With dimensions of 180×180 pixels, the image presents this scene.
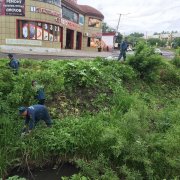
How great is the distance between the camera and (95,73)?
12.3 meters

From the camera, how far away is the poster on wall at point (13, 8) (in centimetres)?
2806

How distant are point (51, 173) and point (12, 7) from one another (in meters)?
23.9

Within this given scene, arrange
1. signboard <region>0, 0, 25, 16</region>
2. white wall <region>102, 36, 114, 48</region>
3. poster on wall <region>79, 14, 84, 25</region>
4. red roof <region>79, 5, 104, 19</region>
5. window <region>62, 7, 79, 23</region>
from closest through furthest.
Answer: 1. signboard <region>0, 0, 25, 16</region>
2. window <region>62, 7, 79, 23</region>
3. poster on wall <region>79, 14, 84, 25</region>
4. red roof <region>79, 5, 104, 19</region>
5. white wall <region>102, 36, 114, 48</region>

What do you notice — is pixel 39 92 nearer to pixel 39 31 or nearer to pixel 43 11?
pixel 39 31

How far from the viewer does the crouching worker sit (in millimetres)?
7605

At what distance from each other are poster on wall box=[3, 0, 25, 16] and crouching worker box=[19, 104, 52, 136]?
22471 millimetres

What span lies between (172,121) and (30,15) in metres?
22.5

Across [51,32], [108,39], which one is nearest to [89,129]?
[51,32]

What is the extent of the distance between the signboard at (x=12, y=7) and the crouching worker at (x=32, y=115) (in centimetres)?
2248

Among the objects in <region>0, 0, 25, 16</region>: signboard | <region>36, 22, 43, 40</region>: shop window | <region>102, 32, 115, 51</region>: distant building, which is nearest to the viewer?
<region>0, 0, 25, 16</region>: signboard

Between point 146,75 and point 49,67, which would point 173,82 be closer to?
point 146,75

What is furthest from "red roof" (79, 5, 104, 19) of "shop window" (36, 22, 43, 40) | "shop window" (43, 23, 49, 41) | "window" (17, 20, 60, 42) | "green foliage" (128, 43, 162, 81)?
"green foliage" (128, 43, 162, 81)

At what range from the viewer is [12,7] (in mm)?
28172

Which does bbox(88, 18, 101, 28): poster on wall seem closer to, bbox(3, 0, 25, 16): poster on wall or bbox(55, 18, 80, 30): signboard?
bbox(55, 18, 80, 30): signboard
